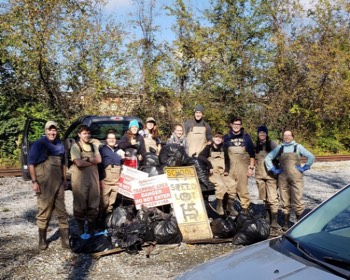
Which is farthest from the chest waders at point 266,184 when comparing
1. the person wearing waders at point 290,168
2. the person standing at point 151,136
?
the person standing at point 151,136

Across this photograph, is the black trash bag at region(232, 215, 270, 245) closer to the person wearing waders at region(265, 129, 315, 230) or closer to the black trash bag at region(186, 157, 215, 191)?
the person wearing waders at region(265, 129, 315, 230)

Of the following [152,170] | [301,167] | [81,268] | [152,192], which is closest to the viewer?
[81,268]

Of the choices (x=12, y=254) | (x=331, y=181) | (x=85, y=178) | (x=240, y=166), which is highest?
Answer: (x=85, y=178)

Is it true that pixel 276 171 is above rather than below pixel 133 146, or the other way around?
below

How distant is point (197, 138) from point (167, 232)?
2539 millimetres

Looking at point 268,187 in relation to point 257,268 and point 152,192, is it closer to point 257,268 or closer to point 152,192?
point 152,192

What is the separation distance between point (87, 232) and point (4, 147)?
1134 centimetres

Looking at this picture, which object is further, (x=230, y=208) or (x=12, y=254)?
(x=230, y=208)

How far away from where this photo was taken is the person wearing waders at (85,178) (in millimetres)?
6691

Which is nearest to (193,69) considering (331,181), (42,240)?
(331,181)

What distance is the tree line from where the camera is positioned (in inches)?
719

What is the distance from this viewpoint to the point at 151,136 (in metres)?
8.56

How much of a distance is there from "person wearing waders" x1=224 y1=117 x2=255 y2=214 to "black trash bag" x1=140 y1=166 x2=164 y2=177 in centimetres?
136

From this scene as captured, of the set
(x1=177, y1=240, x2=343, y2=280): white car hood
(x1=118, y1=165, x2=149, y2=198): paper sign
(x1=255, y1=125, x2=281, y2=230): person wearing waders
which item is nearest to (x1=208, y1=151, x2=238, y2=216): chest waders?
(x1=255, y1=125, x2=281, y2=230): person wearing waders
